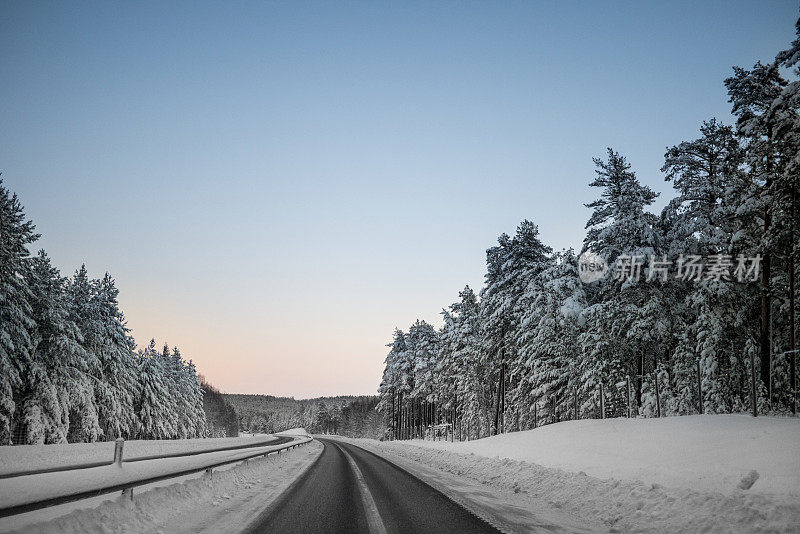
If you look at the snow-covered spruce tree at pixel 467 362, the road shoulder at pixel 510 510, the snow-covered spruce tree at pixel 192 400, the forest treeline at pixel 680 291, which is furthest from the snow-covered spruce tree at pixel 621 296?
the snow-covered spruce tree at pixel 192 400

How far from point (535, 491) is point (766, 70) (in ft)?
79.2

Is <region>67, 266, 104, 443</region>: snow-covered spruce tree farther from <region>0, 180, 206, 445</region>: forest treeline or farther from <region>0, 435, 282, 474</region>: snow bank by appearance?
<region>0, 435, 282, 474</region>: snow bank

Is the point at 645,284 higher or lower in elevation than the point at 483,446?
higher

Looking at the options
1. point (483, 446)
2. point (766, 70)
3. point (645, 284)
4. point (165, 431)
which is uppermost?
point (766, 70)

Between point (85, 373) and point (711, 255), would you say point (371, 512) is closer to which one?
point (711, 255)

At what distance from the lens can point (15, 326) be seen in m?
26.6

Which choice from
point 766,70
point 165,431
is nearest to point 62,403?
point 165,431

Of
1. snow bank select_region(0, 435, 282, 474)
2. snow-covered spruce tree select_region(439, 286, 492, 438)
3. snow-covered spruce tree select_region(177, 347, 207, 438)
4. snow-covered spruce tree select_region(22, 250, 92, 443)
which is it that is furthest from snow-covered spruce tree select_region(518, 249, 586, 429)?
snow-covered spruce tree select_region(177, 347, 207, 438)

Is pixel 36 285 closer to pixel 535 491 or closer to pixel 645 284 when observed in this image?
pixel 535 491

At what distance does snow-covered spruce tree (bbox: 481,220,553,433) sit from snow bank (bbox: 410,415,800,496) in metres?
15.8

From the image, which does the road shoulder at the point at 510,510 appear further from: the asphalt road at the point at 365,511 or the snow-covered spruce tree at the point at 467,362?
the snow-covered spruce tree at the point at 467,362

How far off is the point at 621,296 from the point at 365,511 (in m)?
23.1

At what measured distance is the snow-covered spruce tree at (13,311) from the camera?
2569cm

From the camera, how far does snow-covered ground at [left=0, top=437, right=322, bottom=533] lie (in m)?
5.66
